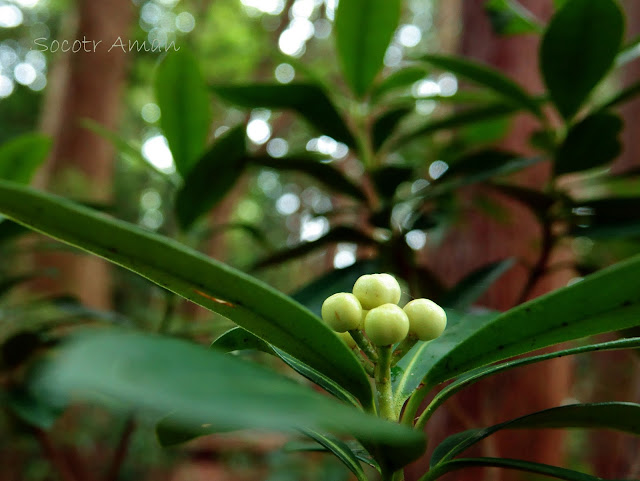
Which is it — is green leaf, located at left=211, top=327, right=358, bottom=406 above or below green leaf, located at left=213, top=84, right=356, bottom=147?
below

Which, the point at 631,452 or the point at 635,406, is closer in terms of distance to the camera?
the point at 635,406

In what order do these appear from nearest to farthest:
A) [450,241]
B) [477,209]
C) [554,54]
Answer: [554,54], [477,209], [450,241]

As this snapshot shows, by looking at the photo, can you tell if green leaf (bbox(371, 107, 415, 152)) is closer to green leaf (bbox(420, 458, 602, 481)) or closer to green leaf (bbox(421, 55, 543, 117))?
green leaf (bbox(421, 55, 543, 117))

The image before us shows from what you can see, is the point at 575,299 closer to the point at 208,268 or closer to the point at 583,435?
the point at 208,268

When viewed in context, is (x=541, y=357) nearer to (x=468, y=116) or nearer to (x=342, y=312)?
(x=342, y=312)

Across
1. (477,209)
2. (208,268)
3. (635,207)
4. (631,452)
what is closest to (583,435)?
(631,452)

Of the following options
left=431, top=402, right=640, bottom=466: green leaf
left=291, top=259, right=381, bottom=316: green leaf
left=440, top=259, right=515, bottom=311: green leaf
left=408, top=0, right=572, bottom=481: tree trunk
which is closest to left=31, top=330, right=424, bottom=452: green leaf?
left=431, top=402, right=640, bottom=466: green leaf
